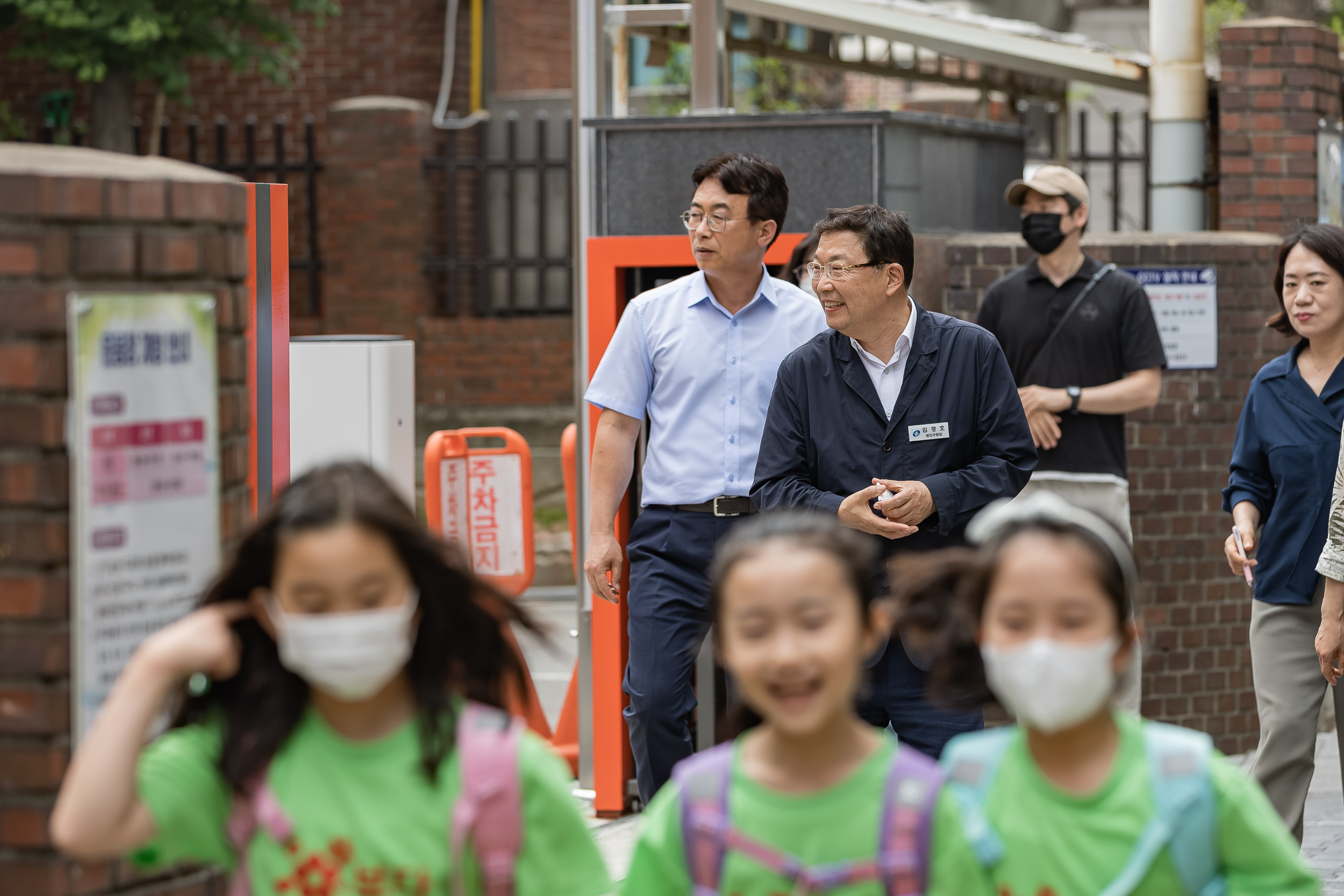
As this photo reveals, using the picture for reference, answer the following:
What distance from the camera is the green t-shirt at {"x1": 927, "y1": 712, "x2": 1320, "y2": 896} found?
94.7 inches

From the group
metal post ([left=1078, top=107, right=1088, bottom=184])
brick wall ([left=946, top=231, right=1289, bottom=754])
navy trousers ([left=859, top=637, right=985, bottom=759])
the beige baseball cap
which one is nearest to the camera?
navy trousers ([left=859, top=637, right=985, bottom=759])

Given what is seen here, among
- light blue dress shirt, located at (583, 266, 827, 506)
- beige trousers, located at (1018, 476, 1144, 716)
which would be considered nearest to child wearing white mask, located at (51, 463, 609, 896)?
light blue dress shirt, located at (583, 266, 827, 506)

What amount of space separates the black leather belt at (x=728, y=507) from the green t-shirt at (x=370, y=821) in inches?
101

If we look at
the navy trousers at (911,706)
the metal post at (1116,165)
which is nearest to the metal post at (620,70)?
the navy trousers at (911,706)

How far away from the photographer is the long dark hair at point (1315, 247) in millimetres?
4918

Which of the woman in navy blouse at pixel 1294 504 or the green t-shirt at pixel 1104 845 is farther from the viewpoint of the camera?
the woman in navy blouse at pixel 1294 504

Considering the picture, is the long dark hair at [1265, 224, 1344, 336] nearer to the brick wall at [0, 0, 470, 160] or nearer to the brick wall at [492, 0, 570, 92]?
the brick wall at [492, 0, 570, 92]

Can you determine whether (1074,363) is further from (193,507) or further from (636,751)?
(193,507)

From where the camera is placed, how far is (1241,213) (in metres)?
8.35

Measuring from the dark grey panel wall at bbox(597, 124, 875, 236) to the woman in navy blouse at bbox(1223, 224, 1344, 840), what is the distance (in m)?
1.64

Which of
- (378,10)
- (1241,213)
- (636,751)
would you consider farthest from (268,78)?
(636,751)

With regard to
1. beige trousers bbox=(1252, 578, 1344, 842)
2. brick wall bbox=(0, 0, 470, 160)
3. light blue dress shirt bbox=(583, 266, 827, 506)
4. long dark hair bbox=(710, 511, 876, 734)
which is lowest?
beige trousers bbox=(1252, 578, 1344, 842)

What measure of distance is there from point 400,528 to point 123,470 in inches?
34.0

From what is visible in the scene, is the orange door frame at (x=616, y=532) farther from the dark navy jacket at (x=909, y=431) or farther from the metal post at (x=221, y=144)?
the metal post at (x=221, y=144)
